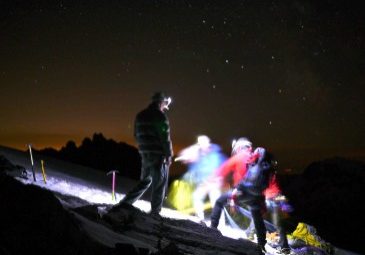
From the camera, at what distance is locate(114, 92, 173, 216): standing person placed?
24.0 feet

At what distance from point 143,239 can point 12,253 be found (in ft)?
8.22

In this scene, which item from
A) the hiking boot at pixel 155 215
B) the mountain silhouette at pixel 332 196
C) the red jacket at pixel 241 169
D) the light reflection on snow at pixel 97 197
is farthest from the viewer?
the mountain silhouette at pixel 332 196

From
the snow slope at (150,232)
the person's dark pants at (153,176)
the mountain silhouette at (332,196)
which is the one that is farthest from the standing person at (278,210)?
the mountain silhouette at (332,196)

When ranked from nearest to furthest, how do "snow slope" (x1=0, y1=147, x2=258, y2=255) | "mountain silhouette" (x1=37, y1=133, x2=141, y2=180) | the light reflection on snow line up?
1. "snow slope" (x1=0, y1=147, x2=258, y2=255)
2. the light reflection on snow
3. "mountain silhouette" (x1=37, y1=133, x2=141, y2=180)

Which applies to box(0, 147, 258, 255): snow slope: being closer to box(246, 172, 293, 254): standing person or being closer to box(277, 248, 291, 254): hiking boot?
box(277, 248, 291, 254): hiking boot

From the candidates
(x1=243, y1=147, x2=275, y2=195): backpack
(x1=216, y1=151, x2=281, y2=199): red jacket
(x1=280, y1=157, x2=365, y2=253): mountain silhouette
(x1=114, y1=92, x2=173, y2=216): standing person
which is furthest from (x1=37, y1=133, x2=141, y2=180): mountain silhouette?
(x1=243, y1=147, x2=275, y2=195): backpack

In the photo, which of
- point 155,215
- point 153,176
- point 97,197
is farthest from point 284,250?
point 97,197

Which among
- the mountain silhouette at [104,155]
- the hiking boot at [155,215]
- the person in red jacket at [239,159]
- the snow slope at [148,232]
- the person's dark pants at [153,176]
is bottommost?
the snow slope at [148,232]

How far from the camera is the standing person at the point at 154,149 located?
24.0ft

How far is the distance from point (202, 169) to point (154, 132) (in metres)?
3.16

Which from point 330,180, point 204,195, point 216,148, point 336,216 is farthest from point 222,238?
point 330,180

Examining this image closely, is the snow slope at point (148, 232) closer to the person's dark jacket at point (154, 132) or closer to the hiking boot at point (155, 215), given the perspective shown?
the hiking boot at point (155, 215)

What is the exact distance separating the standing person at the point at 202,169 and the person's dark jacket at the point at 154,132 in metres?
2.67

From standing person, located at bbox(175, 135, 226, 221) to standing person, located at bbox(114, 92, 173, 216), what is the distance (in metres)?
2.39
